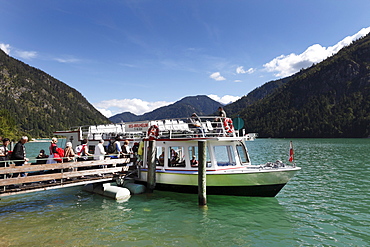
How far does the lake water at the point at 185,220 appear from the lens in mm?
9414

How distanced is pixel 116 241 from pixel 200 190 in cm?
519

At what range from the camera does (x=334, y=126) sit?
148875 mm

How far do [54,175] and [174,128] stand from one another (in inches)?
317

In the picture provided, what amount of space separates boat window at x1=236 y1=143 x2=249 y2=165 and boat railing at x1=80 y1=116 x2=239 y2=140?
2.60 feet

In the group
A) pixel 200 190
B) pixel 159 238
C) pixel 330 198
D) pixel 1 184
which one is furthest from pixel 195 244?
pixel 330 198

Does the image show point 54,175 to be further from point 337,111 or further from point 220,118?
point 337,111

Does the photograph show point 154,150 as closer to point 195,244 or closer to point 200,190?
Result: point 200,190

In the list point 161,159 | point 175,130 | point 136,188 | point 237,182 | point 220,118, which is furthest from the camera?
point 175,130

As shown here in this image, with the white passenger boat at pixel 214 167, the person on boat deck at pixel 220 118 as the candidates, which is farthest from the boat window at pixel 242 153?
the person on boat deck at pixel 220 118

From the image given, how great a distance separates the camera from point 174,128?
17969 millimetres

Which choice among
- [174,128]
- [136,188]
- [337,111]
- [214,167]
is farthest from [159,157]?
[337,111]

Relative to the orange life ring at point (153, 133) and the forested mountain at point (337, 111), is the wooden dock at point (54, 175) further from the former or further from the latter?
the forested mountain at point (337, 111)

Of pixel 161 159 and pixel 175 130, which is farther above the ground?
pixel 175 130

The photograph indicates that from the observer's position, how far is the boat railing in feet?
49.3
